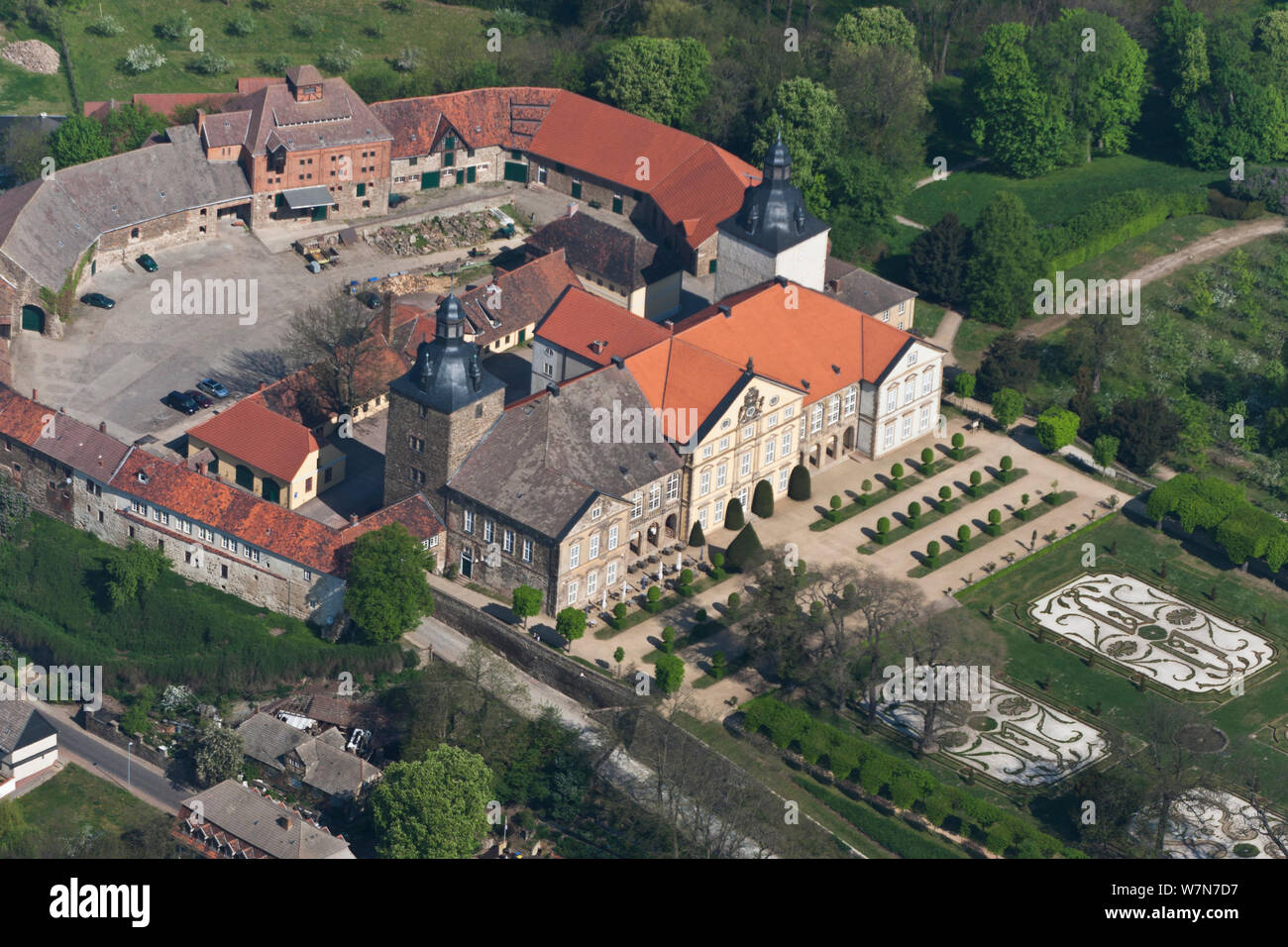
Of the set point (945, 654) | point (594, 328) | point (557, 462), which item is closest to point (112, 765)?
point (557, 462)

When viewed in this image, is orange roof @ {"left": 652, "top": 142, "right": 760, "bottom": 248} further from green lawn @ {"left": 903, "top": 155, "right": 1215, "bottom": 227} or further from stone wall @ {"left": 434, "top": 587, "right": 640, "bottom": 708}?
stone wall @ {"left": 434, "top": 587, "right": 640, "bottom": 708}

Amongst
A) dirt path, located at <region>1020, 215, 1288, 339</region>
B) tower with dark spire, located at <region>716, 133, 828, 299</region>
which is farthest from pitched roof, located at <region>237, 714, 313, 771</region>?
dirt path, located at <region>1020, 215, 1288, 339</region>

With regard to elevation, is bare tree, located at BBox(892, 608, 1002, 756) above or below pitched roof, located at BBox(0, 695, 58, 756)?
above

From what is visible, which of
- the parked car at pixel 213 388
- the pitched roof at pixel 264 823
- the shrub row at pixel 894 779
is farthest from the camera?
the parked car at pixel 213 388

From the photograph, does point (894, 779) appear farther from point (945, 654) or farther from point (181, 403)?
point (181, 403)

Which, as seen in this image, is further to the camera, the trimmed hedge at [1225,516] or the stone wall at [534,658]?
the trimmed hedge at [1225,516]

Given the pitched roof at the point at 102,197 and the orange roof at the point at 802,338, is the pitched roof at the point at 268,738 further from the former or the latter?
the pitched roof at the point at 102,197

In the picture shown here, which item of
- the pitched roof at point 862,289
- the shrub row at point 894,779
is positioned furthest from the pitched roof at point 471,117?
the shrub row at point 894,779
